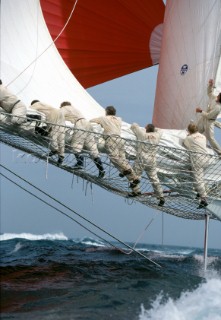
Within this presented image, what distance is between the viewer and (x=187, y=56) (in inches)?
471

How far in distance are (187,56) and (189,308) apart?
4974 millimetres

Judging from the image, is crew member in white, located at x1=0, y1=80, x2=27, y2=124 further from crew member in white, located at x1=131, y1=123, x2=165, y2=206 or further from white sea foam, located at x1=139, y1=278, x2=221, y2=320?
white sea foam, located at x1=139, y1=278, x2=221, y2=320

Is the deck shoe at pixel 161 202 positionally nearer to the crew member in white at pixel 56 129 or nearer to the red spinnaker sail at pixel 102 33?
the crew member in white at pixel 56 129

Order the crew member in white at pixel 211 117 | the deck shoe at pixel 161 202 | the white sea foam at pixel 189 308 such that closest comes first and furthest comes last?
the white sea foam at pixel 189 308
the deck shoe at pixel 161 202
the crew member in white at pixel 211 117

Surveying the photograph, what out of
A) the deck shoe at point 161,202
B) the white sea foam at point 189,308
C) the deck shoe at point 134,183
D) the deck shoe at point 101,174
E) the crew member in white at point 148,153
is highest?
the crew member in white at point 148,153

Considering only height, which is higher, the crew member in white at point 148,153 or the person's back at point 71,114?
the person's back at point 71,114

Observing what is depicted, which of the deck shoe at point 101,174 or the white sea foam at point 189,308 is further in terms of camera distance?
the deck shoe at point 101,174

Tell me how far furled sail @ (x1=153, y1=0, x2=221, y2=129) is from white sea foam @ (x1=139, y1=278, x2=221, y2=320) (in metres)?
3.62

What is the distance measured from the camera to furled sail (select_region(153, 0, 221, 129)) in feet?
38.5

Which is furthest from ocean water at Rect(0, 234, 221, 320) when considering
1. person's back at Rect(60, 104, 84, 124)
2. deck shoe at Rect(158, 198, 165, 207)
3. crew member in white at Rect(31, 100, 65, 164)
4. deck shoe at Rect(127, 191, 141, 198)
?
person's back at Rect(60, 104, 84, 124)

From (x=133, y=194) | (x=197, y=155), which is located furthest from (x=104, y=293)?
(x=197, y=155)

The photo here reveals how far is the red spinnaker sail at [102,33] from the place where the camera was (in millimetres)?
12442

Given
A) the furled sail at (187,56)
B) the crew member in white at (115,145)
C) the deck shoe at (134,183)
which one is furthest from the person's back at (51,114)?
the furled sail at (187,56)

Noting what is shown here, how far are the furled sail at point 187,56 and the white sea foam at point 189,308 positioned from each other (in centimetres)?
362
